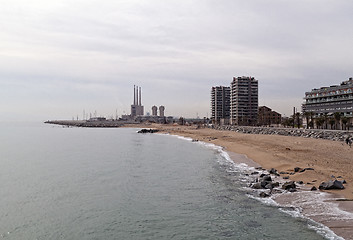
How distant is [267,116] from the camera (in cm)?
16325

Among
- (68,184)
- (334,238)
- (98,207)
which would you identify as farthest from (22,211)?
(334,238)

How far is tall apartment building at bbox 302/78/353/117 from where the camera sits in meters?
84.3

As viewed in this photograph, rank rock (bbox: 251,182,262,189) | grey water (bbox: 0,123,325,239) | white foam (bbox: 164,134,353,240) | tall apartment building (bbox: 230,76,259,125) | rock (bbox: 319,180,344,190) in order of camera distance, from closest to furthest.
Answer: white foam (bbox: 164,134,353,240), grey water (bbox: 0,123,325,239), rock (bbox: 319,180,344,190), rock (bbox: 251,182,262,189), tall apartment building (bbox: 230,76,259,125)

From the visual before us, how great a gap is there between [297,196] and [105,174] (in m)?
20.0

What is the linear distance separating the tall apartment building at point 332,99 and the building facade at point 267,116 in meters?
50.4

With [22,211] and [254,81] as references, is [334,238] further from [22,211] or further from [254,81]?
[254,81]

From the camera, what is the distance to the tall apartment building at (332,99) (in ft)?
277

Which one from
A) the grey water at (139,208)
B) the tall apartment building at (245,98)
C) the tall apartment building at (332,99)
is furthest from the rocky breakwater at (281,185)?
the tall apartment building at (245,98)

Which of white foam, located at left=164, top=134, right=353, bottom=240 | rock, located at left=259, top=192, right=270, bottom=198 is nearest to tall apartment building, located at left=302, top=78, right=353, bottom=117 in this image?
white foam, located at left=164, top=134, right=353, bottom=240

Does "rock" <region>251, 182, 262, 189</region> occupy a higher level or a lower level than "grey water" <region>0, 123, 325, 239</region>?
higher

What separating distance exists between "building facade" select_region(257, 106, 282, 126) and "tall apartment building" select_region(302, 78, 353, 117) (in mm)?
50437

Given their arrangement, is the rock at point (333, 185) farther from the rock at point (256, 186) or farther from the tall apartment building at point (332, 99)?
the tall apartment building at point (332, 99)

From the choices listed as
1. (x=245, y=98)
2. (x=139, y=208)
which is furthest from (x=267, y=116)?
(x=139, y=208)

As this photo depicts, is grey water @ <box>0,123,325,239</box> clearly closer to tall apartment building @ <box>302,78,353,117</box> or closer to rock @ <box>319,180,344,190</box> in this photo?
rock @ <box>319,180,344,190</box>
